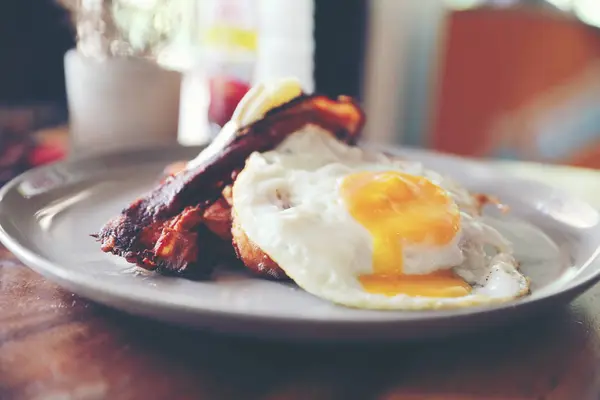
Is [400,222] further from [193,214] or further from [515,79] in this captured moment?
[515,79]

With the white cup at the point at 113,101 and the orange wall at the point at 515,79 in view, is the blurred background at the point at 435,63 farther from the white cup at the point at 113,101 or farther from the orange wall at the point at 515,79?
the white cup at the point at 113,101

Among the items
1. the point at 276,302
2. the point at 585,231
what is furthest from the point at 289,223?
the point at 585,231

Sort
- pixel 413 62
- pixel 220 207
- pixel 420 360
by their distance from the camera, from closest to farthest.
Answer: pixel 420 360, pixel 220 207, pixel 413 62

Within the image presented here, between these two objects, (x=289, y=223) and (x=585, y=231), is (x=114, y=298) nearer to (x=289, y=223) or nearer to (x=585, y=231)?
(x=289, y=223)

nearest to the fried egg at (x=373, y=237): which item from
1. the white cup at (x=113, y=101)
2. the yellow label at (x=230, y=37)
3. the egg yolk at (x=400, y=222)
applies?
the egg yolk at (x=400, y=222)

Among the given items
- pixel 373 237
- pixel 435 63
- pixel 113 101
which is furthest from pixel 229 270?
pixel 435 63

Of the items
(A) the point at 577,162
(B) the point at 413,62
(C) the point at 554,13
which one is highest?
(C) the point at 554,13
